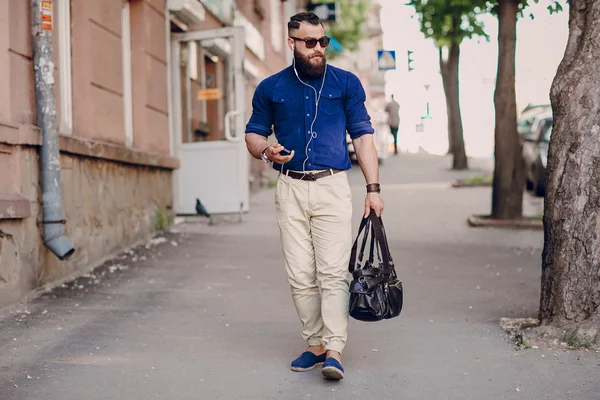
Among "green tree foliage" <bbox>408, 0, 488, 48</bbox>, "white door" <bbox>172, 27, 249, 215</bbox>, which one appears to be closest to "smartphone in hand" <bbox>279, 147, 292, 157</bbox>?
"white door" <bbox>172, 27, 249, 215</bbox>

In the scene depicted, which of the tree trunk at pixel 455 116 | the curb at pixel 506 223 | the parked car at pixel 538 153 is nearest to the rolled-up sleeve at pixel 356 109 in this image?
the curb at pixel 506 223

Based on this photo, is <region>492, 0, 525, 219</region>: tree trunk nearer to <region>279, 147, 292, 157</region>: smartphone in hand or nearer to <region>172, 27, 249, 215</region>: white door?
<region>172, 27, 249, 215</region>: white door

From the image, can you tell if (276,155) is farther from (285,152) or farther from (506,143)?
(506,143)

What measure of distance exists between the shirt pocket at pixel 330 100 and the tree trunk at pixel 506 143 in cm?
829

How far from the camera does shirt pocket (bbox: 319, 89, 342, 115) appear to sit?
512 centimetres

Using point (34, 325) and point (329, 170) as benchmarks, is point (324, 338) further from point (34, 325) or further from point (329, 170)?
point (34, 325)

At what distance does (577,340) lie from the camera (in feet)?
18.5

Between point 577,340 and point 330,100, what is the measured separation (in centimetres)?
213

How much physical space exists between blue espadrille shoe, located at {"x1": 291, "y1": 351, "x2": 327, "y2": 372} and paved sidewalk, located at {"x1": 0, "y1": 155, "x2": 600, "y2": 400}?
6 cm

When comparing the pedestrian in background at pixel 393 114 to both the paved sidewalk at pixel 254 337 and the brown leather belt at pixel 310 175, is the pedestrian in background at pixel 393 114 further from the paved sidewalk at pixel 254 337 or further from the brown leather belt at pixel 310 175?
the brown leather belt at pixel 310 175

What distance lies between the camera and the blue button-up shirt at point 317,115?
5.12 metres

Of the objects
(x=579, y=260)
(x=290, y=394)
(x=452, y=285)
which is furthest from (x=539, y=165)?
(x=290, y=394)

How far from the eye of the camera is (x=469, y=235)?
1212cm

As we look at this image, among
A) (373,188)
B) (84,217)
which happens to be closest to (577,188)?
(373,188)
